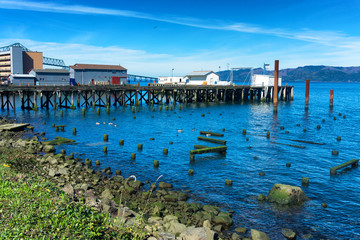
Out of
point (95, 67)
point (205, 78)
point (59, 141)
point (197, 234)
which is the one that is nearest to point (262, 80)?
point (205, 78)

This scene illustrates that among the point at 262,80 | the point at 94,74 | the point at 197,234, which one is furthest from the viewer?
the point at 94,74

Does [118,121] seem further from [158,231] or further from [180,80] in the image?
[180,80]

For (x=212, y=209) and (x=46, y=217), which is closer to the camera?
(x=46, y=217)

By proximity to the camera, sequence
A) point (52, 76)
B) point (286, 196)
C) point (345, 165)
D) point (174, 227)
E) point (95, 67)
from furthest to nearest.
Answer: point (95, 67) < point (52, 76) < point (345, 165) < point (286, 196) < point (174, 227)

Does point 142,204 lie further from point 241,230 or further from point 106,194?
point 241,230

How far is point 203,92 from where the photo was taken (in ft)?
284

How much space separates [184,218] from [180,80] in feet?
298

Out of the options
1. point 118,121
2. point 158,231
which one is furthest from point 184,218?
point 118,121

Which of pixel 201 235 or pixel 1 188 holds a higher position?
pixel 1 188

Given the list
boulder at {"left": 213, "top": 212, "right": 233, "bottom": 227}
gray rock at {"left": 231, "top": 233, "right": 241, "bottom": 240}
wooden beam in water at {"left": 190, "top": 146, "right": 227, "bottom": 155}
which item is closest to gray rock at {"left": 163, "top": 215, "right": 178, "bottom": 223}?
boulder at {"left": 213, "top": 212, "right": 233, "bottom": 227}

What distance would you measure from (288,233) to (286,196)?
13.3 feet

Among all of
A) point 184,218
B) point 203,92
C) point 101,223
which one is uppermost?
point 203,92

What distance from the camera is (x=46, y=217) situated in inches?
396

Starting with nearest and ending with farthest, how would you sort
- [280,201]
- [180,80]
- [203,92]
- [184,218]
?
1. [184,218]
2. [280,201]
3. [203,92]
4. [180,80]
